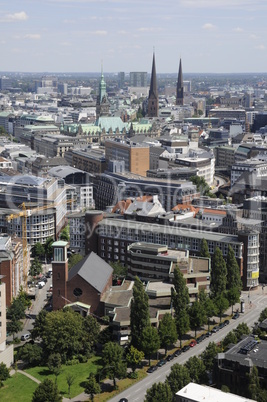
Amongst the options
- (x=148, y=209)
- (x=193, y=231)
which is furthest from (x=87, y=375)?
(x=148, y=209)

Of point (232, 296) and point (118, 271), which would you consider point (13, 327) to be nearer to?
point (118, 271)

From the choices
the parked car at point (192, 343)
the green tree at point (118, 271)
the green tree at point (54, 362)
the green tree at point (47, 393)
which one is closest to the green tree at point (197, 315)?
the parked car at point (192, 343)

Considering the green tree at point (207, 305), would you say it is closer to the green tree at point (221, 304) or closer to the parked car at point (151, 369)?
the green tree at point (221, 304)

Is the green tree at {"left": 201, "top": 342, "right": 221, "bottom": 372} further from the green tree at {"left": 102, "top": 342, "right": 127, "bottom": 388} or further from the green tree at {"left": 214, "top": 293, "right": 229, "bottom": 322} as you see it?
the green tree at {"left": 214, "top": 293, "right": 229, "bottom": 322}

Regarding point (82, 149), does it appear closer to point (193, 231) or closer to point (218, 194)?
point (218, 194)

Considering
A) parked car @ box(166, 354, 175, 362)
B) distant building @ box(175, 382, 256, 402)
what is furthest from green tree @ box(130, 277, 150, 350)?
distant building @ box(175, 382, 256, 402)

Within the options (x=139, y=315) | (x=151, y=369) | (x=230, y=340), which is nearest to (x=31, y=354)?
(x=139, y=315)
